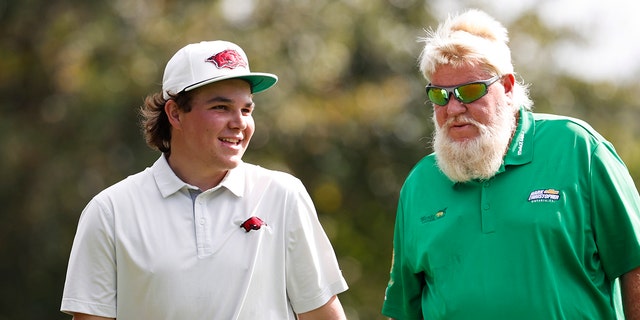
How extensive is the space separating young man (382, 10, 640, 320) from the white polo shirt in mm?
493

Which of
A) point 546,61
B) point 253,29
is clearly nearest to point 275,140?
point 253,29

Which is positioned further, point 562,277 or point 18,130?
point 18,130

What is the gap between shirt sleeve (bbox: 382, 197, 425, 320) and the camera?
18.0 feet

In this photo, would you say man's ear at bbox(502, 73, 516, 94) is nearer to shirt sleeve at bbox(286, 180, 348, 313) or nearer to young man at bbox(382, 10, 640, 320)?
Result: young man at bbox(382, 10, 640, 320)

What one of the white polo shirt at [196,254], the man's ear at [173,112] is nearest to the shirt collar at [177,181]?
the white polo shirt at [196,254]

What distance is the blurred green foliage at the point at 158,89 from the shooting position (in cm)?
1636

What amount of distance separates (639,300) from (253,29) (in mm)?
13065

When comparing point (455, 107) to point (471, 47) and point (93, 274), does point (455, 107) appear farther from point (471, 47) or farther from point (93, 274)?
point (93, 274)

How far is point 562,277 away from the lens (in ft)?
16.2

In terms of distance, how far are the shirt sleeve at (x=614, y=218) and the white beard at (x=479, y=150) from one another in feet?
1.45

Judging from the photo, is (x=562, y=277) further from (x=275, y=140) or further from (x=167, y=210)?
(x=275, y=140)

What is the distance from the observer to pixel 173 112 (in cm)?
556

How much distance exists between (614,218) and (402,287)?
108 centimetres

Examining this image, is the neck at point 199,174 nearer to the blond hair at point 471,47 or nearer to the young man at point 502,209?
the young man at point 502,209
